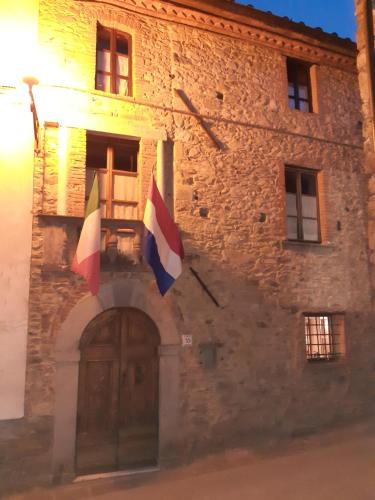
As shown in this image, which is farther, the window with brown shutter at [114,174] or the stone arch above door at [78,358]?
the window with brown shutter at [114,174]

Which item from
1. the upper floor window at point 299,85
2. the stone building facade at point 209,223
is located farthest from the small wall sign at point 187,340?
the upper floor window at point 299,85

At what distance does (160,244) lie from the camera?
17.6ft

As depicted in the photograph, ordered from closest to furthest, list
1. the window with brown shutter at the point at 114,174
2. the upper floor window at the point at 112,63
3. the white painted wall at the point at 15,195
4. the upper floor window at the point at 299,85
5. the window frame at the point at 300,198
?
the white painted wall at the point at 15,195, the window with brown shutter at the point at 114,174, the upper floor window at the point at 112,63, the window frame at the point at 300,198, the upper floor window at the point at 299,85

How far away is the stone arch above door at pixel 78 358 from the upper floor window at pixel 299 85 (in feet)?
15.9

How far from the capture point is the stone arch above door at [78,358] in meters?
5.32

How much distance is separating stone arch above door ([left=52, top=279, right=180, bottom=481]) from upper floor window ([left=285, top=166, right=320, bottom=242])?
9.62ft

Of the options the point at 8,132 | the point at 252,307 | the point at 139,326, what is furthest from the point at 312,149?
the point at 8,132

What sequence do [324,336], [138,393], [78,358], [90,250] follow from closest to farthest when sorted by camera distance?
[90,250], [78,358], [138,393], [324,336]

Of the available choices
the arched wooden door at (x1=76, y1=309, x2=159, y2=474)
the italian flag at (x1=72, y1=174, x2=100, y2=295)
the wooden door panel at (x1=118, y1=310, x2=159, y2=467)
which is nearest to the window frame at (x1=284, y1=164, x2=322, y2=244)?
the wooden door panel at (x1=118, y1=310, x2=159, y2=467)

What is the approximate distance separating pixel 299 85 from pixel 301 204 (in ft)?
8.25

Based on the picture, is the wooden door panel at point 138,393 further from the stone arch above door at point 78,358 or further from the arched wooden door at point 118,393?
the stone arch above door at point 78,358

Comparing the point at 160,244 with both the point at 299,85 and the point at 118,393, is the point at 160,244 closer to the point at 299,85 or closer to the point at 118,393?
the point at 118,393

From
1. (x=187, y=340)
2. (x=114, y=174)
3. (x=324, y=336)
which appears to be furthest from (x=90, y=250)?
(x=324, y=336)

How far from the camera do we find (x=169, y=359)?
19.6 ft
